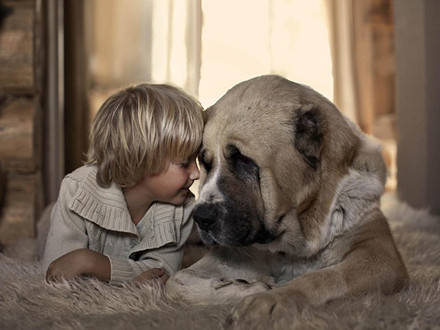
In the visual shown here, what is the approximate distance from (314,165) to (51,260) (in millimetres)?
718

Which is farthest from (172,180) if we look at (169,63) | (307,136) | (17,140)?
(169,63)

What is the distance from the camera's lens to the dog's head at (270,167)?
1.40 meters

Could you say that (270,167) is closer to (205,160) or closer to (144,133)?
(205,160)

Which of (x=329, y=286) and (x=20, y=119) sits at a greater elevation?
→ (x=20, y=119)

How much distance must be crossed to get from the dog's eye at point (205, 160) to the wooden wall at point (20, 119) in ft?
4.18

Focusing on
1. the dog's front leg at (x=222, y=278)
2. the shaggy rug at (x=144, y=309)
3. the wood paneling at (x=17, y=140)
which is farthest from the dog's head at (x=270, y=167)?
the wood paneling at (x=17, y=140)

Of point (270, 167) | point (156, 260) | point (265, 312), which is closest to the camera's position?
point (265, 312)

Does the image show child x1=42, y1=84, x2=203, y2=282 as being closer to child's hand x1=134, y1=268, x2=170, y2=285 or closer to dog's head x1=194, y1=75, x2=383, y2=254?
child's hand x1=134, y1=268, x2=170, y2=285

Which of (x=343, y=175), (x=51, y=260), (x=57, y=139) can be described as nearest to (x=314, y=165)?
(x=343, y=175)

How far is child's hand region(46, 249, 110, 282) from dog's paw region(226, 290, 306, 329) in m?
0.48

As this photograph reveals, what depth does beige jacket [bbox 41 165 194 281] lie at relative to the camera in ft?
5.17

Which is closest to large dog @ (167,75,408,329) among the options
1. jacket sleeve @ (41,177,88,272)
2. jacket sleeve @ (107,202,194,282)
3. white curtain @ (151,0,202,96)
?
jacket sleeve @ (107,202,194,282)

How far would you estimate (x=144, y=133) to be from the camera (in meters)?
1.57

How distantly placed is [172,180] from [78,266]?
326 millimetres
